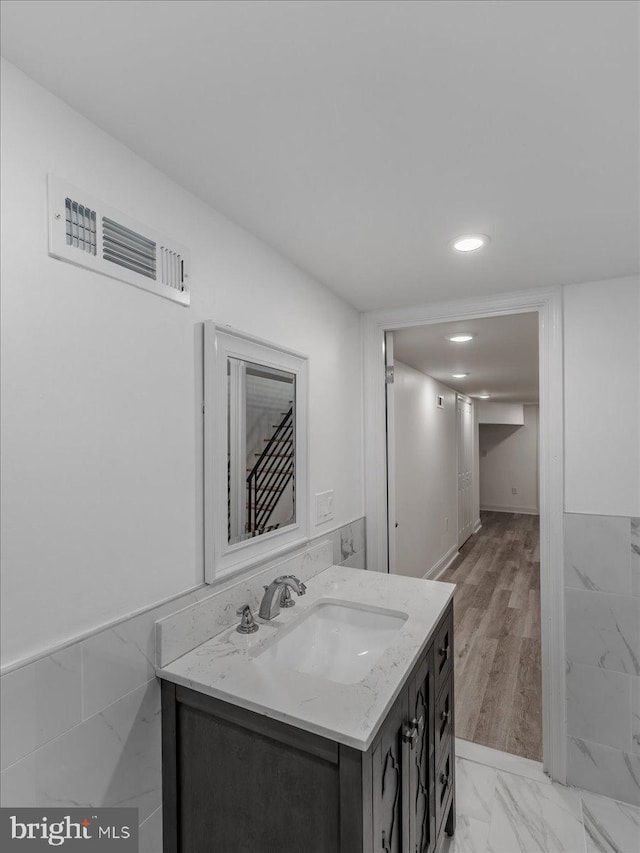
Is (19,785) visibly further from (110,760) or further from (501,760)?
(501,760)

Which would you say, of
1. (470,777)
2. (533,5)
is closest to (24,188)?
(533,5)

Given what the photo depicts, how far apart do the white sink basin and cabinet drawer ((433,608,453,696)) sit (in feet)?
0.57

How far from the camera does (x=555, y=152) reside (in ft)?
3.89

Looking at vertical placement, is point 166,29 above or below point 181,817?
above

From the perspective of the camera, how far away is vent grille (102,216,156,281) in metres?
1.11

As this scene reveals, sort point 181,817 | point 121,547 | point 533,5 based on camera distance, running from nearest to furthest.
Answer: point 533,5
point 121,547
point 181,817

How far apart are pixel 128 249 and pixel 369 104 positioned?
665 millimetres

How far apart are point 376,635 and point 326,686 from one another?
50 centimetres

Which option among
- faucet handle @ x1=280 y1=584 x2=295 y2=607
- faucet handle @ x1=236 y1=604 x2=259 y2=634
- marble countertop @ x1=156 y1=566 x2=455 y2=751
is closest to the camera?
marble countertop @ x1=156 y1=566 x2=455 y2=751

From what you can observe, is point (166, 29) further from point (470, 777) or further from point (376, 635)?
point (470, 777)

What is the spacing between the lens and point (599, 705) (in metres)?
2.03

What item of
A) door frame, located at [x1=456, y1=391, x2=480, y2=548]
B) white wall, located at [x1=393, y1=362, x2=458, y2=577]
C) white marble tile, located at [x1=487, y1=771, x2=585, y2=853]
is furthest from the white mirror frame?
door frame, located at [x1=456, y1=391, x2=480, y2=548]

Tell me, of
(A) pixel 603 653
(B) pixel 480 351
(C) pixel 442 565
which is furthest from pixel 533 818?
(C) pixel 442 565

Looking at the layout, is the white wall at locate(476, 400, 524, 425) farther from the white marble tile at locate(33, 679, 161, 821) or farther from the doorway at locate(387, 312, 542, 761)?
the white marble tile at locate(33, 679, 161, 821)
